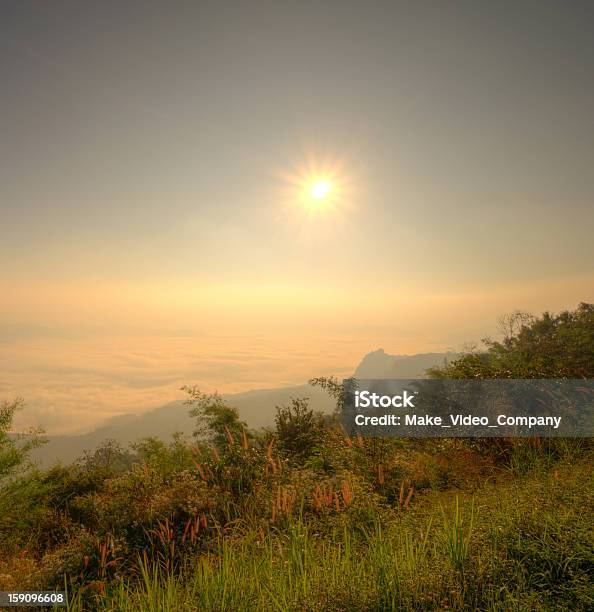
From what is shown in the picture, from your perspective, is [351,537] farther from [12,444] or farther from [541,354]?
[12,444]

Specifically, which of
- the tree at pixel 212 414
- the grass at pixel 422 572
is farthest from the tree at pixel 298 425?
the grass at pixel 422 572

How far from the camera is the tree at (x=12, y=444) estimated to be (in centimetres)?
1445

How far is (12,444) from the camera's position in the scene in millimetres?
15117

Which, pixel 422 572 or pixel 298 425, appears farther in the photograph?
pixel 298 425

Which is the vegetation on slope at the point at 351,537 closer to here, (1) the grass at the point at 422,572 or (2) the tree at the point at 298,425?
(1) the grass at the point at 422,572

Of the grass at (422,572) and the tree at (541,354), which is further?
the tree at (541,354)

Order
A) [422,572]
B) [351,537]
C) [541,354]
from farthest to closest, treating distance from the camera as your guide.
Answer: [541,354]
[351,537]
[422,572]

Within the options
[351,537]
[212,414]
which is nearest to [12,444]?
[212,414]

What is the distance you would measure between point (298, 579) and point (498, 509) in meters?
2.21

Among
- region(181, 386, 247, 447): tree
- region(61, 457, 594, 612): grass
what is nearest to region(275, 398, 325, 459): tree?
region(181, 386, 247, 447): tree

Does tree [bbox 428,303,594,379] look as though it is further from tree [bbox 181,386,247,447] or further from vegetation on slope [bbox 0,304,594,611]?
tree [bbox 181,386,247,447]

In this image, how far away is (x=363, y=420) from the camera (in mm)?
11102

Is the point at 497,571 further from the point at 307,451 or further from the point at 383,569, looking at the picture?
the point at 307,451

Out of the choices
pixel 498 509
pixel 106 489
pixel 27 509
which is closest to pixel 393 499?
pixel 498 509
